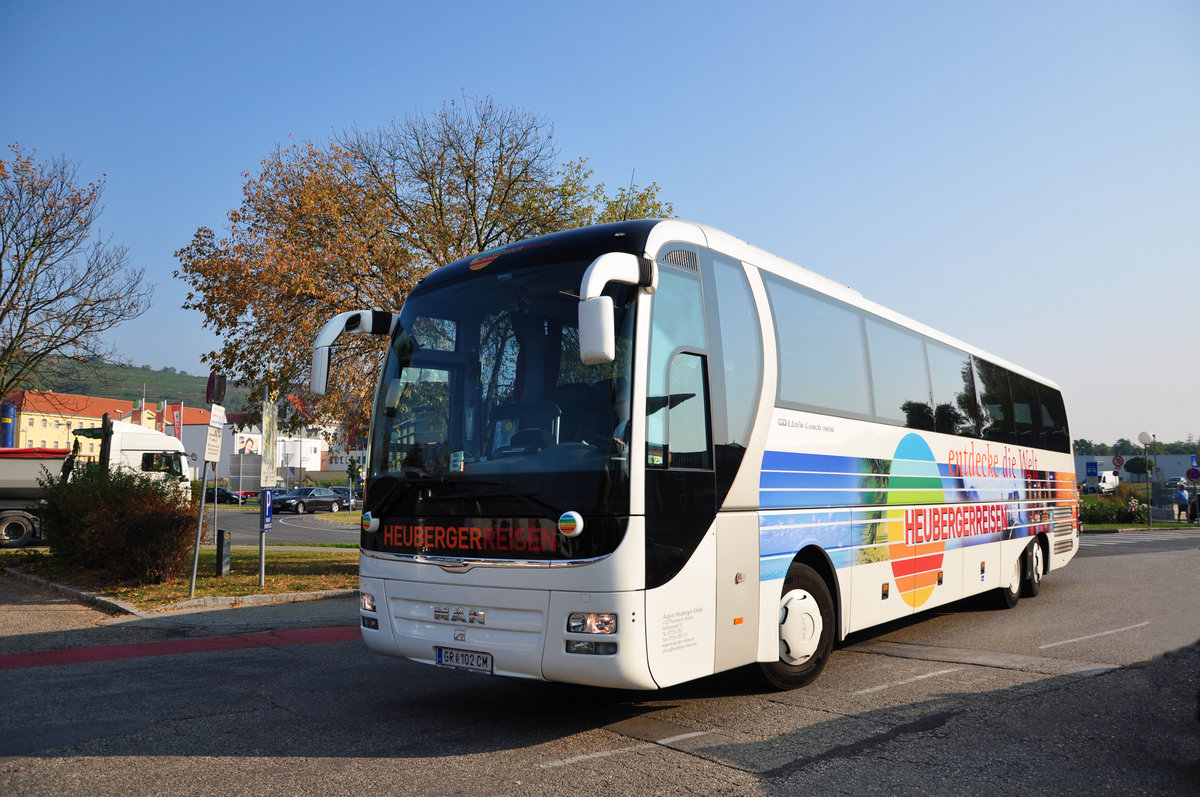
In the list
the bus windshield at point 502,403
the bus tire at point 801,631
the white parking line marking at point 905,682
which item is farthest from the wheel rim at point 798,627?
the bus windshield at point 502,403

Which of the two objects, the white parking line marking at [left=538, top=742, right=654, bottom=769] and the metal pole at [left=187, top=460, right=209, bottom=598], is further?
the metal pole at [left=187, top=460, right=209, bottom=598]

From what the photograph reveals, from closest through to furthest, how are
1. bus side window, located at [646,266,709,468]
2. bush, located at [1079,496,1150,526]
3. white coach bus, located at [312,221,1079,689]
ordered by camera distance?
1. white coach bus, located at [312,221,1079,689]
2. bus side window, located at [646,266,709,468]
3. bush, located at [1079,496,1150,526]

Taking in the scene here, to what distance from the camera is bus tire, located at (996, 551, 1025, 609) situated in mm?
11578

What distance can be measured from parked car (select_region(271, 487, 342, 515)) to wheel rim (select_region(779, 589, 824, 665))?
164 feet

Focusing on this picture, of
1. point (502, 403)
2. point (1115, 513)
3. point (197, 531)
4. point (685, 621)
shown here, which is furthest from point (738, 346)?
point (1115, 513)

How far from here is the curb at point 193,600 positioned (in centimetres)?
1177

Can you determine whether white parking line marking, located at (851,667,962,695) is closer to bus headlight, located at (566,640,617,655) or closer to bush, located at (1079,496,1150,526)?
bus headlight, located at (566,640,617,655)

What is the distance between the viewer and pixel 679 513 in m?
5.59

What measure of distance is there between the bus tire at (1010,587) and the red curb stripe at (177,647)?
327 inches

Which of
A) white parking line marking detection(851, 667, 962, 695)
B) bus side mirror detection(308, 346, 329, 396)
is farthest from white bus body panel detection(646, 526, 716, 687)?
bus side mirror detection(308, 346, 329, 396)

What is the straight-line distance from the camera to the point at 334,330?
693cm

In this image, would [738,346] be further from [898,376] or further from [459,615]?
[898,376]

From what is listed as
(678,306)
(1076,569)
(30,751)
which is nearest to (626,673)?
(678,306)

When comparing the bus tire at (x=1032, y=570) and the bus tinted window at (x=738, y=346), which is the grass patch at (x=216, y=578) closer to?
the bus tinted window at (x=738, y=346)
